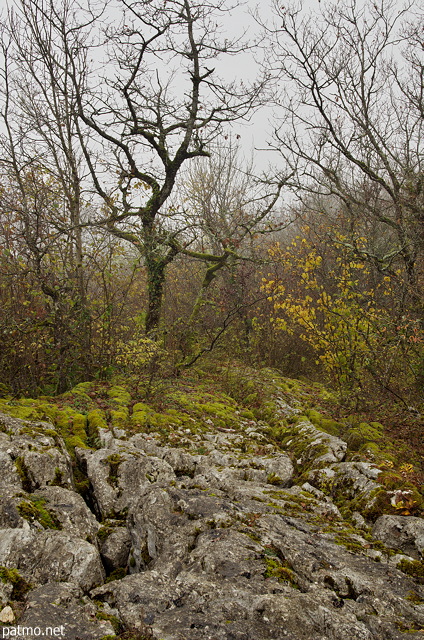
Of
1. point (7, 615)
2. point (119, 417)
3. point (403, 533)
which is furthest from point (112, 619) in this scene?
point (119, 417)

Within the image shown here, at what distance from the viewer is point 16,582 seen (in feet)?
A: 9.15

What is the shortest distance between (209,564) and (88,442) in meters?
3.46

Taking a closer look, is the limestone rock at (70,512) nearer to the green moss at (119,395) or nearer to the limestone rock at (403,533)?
the limestone rock at (403,533)

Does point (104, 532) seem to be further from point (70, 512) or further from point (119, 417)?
point (119, 417)

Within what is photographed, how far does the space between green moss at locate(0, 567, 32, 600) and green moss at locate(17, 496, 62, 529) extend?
2.12 feet

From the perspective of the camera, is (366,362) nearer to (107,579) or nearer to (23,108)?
(107,579)

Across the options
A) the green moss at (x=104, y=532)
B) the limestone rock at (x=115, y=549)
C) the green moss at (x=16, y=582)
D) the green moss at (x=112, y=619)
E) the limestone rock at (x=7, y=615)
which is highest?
the limestone rock at (x=7, y=615)

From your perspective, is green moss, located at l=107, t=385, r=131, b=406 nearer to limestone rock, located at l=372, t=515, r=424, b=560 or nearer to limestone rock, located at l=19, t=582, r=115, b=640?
limestone rock, located at l=19, t=582, r=115, b=640

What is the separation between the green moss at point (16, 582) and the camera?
107 inches

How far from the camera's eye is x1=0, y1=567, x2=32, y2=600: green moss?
2717 millimetres

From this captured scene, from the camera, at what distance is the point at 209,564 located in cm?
314

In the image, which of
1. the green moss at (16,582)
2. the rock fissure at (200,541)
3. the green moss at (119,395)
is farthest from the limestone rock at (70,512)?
the green moss at (119,395)

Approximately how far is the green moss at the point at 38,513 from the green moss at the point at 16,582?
2.12 ft

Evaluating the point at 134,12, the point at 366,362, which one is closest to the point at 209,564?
the point at 366,362
